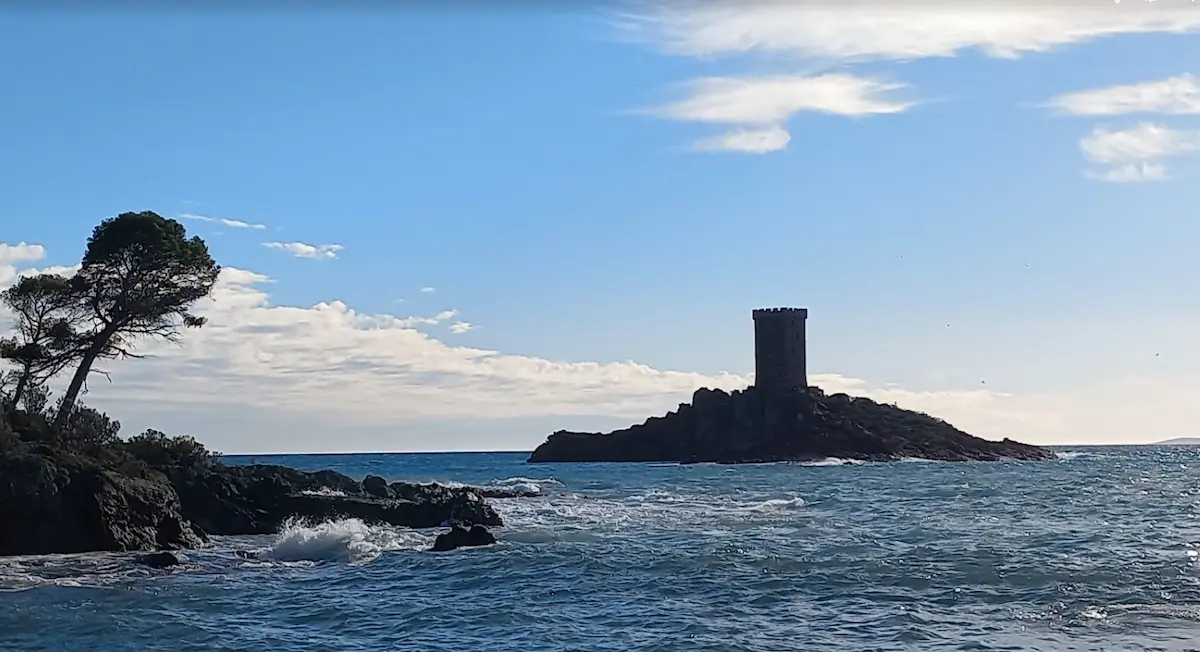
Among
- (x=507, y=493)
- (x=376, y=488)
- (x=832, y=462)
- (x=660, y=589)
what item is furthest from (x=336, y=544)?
(x=832, y=462)

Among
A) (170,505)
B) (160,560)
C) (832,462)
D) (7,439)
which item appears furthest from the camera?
(832,462)

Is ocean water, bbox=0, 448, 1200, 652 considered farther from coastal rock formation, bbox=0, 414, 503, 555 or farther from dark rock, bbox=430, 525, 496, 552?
coastal rock formation, bbox=0, 414, 503, 555

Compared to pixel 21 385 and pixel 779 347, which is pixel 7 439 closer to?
pixel 21 385

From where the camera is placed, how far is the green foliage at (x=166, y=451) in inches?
1463

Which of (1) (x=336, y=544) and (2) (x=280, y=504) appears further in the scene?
(2) (x=280, y=504)

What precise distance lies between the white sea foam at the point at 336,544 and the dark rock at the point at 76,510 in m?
2.64

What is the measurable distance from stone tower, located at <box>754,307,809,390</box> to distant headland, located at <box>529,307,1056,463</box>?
0.09m

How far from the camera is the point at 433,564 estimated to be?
92.9 ft

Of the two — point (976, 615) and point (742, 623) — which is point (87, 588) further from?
point (976, 615)

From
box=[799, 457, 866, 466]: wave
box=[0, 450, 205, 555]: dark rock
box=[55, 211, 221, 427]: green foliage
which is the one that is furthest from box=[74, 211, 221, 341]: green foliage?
box=[799, 457, 866, 466]: wave

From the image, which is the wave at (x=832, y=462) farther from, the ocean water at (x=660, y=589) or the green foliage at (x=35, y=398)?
the green foliage at (x=35, y=398)

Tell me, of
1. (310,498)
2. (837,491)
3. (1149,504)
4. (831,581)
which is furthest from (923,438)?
(831,581)

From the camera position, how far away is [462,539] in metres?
31.8

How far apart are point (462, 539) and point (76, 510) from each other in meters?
8.92
